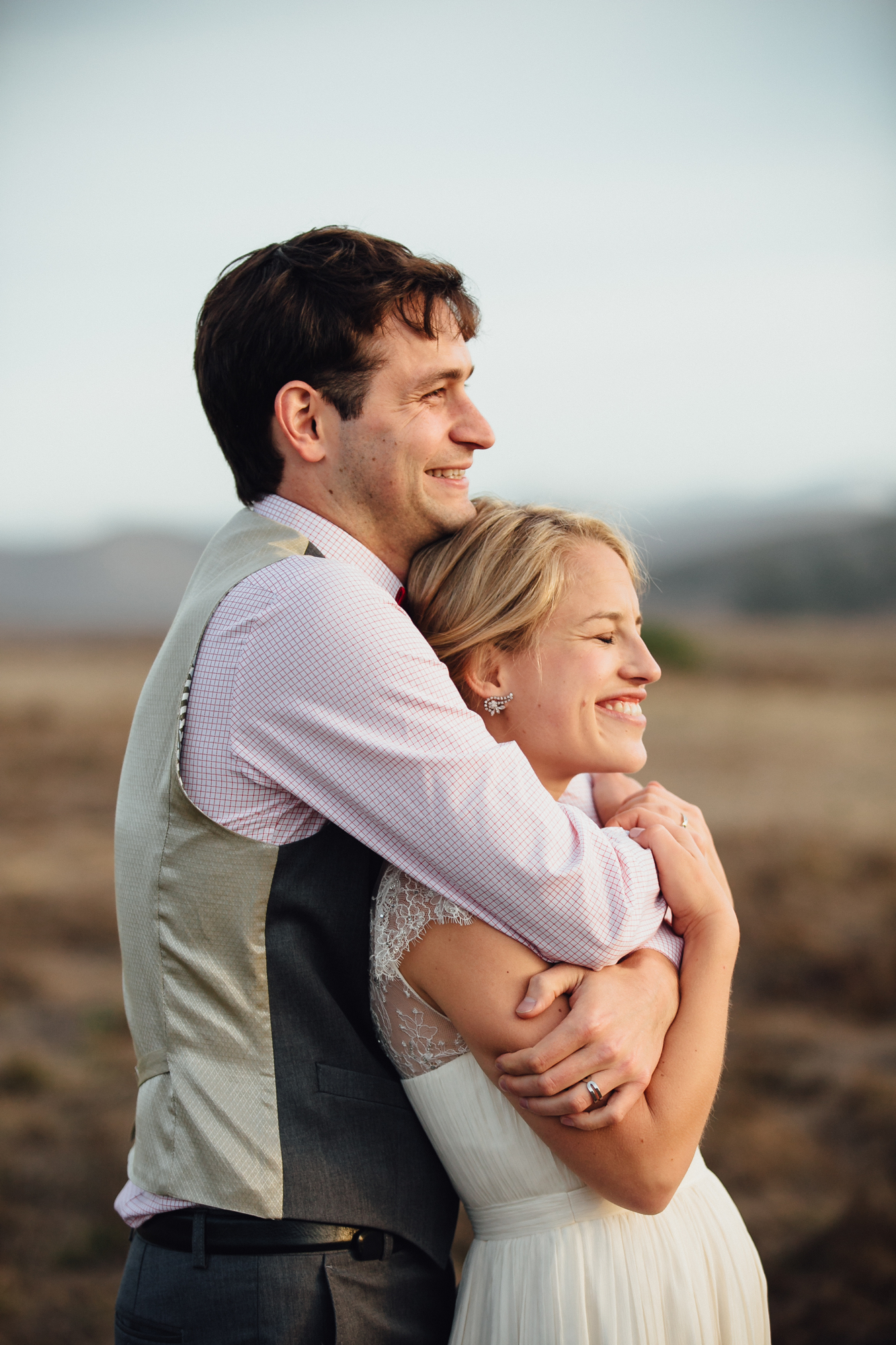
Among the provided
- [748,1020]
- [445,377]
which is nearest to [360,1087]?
[445,377]

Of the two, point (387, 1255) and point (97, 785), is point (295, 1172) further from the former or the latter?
point (97, 785)

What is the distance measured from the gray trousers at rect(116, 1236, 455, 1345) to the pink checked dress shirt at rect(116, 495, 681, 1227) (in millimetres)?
132

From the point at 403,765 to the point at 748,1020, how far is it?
25.2ft

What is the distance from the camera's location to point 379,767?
5.28 ft

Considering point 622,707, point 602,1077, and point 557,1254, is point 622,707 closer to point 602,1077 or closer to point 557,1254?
point 602,1077

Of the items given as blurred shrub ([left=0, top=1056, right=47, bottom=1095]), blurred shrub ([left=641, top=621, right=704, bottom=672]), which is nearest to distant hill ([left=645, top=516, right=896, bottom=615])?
blurred shrub ([left=641, top=621, right=704, bottom=672])

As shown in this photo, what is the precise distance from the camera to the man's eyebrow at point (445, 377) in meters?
2.03

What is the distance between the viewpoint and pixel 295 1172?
65.6 inches

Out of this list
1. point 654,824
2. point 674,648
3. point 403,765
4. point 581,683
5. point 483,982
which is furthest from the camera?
point 674,648

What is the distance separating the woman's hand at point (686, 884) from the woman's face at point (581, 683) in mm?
228

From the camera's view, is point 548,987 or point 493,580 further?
point 493,580

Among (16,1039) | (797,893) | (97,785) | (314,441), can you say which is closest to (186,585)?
(314,441)

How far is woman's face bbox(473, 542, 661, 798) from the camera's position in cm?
206

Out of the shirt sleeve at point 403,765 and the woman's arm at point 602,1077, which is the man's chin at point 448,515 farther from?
the woman's arm at point 602,1077
